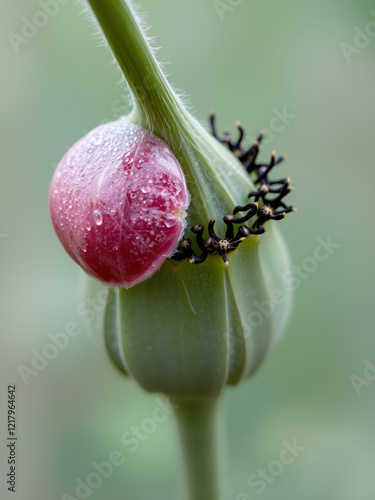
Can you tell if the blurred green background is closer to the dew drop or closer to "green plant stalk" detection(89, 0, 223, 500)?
"green plant stalk" detection(89, 0, 223, 500)

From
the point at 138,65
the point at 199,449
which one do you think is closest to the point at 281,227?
the point at 199,449

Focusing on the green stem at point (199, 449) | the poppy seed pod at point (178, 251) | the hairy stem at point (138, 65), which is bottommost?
the green stem at point (199, 449)

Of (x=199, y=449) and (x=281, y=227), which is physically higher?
(x=281, y=227)

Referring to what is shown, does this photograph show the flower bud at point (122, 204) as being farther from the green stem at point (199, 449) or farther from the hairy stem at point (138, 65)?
the green stem at point (199, 449)

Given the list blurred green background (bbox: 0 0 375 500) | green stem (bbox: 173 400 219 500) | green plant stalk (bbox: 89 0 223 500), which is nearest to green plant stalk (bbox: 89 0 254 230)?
green plant stalk (bbox: 89 0 223 500)

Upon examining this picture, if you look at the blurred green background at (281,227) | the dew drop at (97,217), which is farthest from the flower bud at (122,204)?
the blurred green background at (281,227)

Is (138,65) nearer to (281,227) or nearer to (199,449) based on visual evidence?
(199,449)
